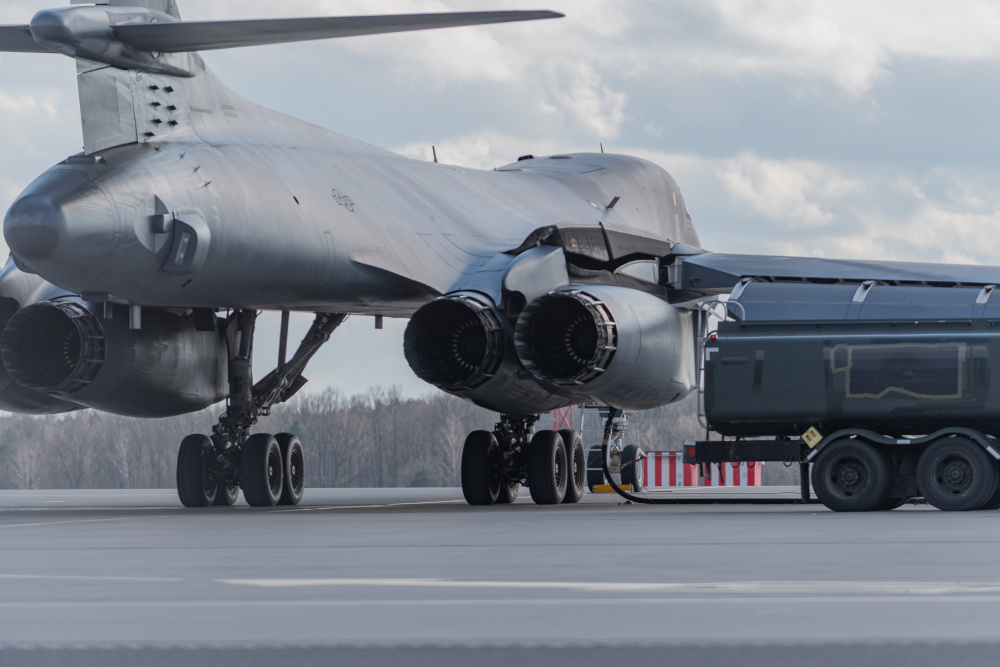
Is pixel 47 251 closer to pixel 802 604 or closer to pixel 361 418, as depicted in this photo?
pixel 802 604

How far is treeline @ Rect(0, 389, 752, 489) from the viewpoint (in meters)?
46.6

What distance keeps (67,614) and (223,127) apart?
10251 mm

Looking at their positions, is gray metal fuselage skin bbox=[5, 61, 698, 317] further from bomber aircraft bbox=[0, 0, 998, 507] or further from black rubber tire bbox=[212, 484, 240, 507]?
black rubber tire bbox=[212, 484, 240, 507]

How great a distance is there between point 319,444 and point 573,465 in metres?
37.3

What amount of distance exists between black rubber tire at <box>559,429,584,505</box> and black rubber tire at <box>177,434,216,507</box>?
14.2 feet

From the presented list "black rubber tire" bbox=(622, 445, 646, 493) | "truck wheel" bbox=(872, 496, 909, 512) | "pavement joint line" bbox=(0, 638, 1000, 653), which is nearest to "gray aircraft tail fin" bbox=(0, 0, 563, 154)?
"truck wheel" bbox=(872, 496, 909, 512)

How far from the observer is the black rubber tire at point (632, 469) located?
74.3ft

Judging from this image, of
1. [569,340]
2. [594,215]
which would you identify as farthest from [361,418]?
[569,340]

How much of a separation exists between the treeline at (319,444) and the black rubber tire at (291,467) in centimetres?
2348

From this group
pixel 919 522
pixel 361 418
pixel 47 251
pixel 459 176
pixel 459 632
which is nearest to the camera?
pixel 459 632

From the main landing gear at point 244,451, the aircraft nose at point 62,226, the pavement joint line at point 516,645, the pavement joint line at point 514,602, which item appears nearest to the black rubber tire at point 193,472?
the main landing gear at point 244,451

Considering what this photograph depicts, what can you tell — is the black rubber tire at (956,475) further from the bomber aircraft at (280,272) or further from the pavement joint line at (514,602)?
the pavement joint line at (514,602)

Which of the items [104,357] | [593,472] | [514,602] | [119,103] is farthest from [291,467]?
[514,602]

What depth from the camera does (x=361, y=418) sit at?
56812 millimetres
